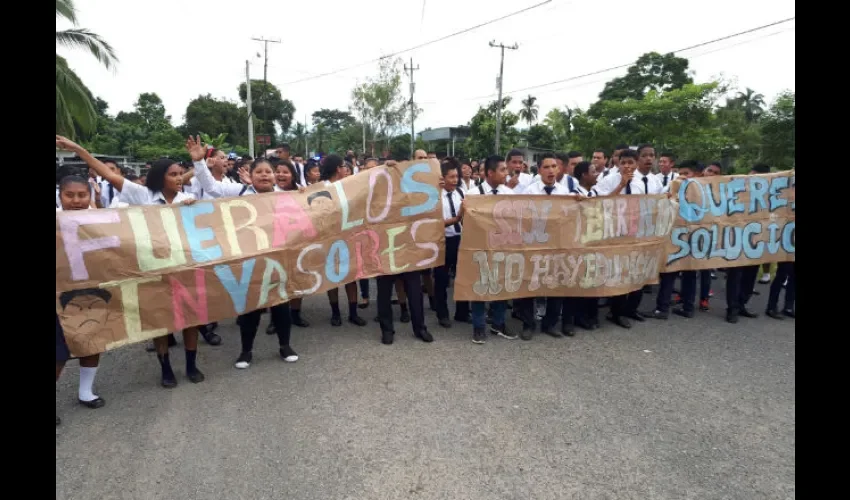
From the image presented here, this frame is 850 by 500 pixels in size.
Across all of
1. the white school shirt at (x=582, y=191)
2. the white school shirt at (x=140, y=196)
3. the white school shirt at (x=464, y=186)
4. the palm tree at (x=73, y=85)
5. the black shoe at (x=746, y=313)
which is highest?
the palm tree at (x=73, y=85)

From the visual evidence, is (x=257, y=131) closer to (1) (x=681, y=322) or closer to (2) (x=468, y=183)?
(2) (x=468, y=183)

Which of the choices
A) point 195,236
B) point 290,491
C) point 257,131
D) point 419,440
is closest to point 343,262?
point 195,236

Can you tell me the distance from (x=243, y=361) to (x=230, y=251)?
39.6 inches

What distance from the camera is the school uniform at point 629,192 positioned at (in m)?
5.64

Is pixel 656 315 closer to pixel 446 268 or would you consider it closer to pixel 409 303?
pixel 446 268

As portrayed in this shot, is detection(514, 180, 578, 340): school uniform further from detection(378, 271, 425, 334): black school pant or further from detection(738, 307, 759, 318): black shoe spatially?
detection(738, 307, 759, 318): black shoe

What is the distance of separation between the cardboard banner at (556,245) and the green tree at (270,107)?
46.3 meters

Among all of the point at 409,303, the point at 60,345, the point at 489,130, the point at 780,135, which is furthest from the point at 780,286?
the point at 489,130

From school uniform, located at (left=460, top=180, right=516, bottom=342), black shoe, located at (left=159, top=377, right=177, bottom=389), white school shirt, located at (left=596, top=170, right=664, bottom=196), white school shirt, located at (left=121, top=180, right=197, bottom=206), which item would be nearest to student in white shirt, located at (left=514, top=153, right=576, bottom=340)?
school uniform, located at (left=460, top=180, right=516, bottom=342)

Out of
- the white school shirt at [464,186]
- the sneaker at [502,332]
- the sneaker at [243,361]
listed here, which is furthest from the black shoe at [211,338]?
the white school shirt at [464,186]

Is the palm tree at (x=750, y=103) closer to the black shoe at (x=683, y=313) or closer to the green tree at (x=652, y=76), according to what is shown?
the green tree at (x=652, y=76)

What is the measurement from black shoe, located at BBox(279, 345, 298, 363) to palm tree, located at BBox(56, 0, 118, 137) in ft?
37.1

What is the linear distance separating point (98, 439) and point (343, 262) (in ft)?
7.85

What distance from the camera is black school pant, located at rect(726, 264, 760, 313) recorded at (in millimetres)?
5902
